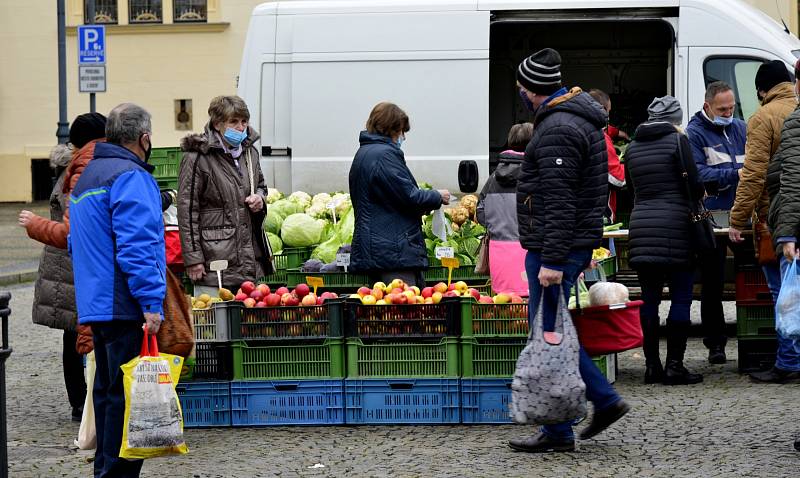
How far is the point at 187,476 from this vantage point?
693 centimetres

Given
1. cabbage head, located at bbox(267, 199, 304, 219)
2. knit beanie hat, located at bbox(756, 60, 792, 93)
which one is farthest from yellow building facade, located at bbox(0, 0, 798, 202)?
knit beanie hat, located at bbox(756, 60, 792, 93)

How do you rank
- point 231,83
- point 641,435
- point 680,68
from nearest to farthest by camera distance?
point 641,435 < point 680,68 < point 231,83

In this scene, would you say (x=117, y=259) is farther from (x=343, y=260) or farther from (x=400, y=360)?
(x=343, y=260)

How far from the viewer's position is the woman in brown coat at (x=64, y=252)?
7305 millimetres

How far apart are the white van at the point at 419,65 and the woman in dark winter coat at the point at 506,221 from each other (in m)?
3.50

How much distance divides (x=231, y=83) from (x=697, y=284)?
1725cm

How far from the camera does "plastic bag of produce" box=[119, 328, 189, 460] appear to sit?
6.00 meters

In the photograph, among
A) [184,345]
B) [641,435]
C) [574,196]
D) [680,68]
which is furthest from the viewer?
[680,68]

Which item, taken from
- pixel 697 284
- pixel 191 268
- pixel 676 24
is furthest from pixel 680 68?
pixel 191 268

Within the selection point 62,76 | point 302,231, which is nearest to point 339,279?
point 302,231

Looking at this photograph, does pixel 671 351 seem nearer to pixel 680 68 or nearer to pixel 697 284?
pixel 697 284

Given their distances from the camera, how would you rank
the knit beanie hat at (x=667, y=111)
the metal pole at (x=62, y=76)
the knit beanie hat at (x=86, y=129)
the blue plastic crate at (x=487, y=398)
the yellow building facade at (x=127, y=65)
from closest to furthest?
the knit beanie hat at (x=86, y=129), the blue plastic crate at (x=487, y=398), the knit beanie hat at (x=667, y=111), the metal pole at (x=62, y=76), the yellow building facade at (x=127, y=65)

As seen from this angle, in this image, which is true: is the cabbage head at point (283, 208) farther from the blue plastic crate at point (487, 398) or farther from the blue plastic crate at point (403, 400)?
the blue plastic crate at point (487, 398)

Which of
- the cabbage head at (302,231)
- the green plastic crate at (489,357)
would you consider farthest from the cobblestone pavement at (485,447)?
the cabbage head at (302,231)
